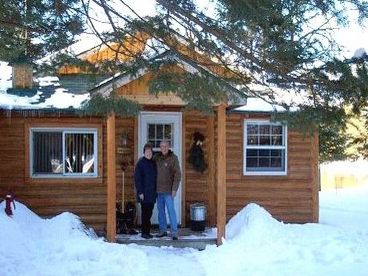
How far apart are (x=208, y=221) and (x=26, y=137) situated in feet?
14.1

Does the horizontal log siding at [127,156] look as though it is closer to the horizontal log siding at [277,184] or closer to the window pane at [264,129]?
the horizontal log siding at [277,184]

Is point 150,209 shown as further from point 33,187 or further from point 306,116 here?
point 306,116

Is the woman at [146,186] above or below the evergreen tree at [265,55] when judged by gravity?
below

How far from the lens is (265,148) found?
14.0 m

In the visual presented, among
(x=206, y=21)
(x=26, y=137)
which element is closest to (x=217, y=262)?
(x=206, y=21)

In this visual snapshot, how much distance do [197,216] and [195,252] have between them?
5.15 feet

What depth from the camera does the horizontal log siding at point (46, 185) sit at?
12898 millimetres

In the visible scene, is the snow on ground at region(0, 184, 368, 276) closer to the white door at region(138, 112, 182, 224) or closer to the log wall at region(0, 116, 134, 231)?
the log wall at region(0, 116, 134, 231)

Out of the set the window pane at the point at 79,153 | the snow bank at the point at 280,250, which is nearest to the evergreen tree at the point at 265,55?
the snow bank at the point at 280,250

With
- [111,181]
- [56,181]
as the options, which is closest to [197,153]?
[111,181]

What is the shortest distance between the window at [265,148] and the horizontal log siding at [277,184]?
0.14 metres

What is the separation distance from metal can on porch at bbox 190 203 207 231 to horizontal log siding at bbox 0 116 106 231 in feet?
6.43

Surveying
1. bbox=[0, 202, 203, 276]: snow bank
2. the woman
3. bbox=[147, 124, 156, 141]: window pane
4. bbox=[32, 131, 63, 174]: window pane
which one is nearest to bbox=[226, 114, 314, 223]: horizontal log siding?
bbox=[147, 124, 156, 141]: window pane

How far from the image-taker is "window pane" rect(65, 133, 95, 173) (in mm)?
13195
